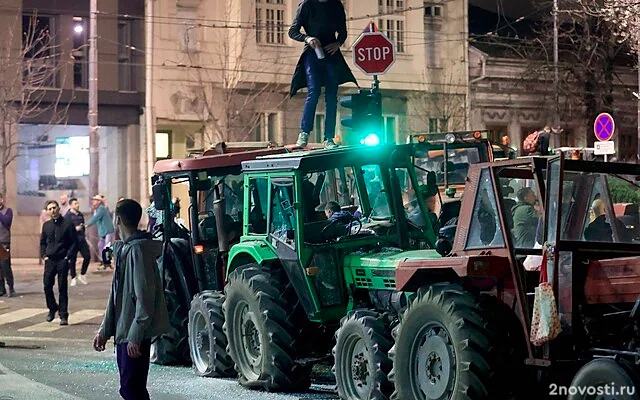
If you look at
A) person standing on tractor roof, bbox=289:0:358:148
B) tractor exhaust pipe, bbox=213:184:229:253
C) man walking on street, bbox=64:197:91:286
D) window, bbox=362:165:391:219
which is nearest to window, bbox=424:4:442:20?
man walking on street, bbox=64:197:91:286

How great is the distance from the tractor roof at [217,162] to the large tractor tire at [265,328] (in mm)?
1814

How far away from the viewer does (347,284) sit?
1181 cm

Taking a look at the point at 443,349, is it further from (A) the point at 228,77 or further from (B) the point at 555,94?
(B) the point at 555,94

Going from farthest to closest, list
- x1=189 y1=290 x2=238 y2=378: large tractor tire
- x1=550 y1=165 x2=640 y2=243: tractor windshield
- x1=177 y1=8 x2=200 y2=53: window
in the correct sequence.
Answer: x1=177 y1=8 x2=200 y2=53: window
x1=189 y1=290 x2=238 y2=378: large tractor tire
x1=550 y1=165 x2=640 y2=243: tractor windshield

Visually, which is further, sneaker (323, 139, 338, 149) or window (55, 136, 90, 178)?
window (55, 136, 90, 178)

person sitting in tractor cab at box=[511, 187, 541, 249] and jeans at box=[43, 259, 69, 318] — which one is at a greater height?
person sitting in tractor cab at box=[511, 187, 541, 249]

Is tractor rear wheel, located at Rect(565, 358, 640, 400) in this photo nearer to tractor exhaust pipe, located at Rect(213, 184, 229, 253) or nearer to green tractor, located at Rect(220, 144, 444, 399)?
green tractor, located at Rect(220, 144, 444, 399)

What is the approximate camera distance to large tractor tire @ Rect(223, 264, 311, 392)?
1191 cm

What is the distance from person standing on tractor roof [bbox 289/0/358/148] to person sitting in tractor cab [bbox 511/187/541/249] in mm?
5954

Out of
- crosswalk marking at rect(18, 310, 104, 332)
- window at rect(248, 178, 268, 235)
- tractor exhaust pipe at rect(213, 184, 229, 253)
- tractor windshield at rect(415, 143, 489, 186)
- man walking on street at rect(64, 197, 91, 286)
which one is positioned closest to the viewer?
window at rect(248, 178, 268, 235)

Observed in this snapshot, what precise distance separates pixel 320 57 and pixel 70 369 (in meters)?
4.92

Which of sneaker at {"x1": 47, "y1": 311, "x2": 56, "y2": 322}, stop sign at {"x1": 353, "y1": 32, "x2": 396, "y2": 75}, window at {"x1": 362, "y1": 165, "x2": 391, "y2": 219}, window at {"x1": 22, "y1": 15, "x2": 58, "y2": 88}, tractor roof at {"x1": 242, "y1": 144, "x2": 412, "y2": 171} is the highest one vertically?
window at {"x1": 22, "y1": 15, "x2": 58, "y2": 88}

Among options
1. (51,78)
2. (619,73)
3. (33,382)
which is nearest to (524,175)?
(33,382)

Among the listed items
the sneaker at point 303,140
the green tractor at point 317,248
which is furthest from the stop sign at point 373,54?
the green tractor at point 317,248
